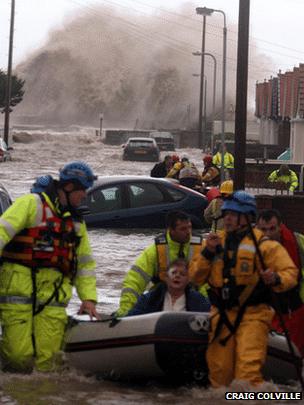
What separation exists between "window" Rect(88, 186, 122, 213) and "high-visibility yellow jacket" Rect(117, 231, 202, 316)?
38.4 feet

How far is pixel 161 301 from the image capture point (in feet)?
32.7

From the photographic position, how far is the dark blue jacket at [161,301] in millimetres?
9922

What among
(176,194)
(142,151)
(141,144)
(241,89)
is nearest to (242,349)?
(241,89)

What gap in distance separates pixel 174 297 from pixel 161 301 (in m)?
0.11

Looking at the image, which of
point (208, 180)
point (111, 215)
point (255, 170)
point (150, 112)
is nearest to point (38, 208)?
point (111, 215)

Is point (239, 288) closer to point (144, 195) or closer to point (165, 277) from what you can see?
point (165, 277)

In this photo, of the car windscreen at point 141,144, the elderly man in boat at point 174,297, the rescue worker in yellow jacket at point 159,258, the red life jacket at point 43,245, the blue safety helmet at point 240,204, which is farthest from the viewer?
the car windscreen at point 141,144

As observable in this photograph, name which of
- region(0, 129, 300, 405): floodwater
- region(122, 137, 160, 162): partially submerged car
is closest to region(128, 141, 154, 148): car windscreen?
region(122, 137, 160, 162): partially submerged car

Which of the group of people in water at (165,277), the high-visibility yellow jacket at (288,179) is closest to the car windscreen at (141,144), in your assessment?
the high-visibility yellow jacket at (288,179)

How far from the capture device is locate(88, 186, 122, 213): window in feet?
72.8

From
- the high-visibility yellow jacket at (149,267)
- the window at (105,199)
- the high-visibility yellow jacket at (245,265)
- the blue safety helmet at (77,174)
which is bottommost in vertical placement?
the window at (105,199)

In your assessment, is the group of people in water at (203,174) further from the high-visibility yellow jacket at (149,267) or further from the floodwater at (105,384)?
the high-visibility yellow jacket at (149,267)

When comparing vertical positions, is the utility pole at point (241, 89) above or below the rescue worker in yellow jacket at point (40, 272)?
above

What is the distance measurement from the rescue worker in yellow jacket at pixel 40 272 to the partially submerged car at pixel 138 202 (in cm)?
1251
